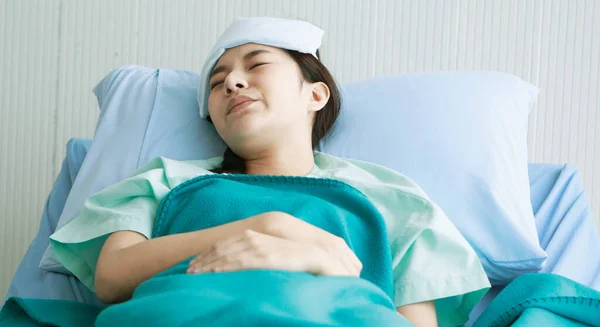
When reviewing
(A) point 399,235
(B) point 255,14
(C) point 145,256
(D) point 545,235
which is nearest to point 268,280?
(C) point 145,256

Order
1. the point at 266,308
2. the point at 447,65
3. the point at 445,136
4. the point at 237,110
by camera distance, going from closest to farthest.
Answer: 1. the point at 266,308
2. the point at 237,110
3. the point at 445,136
4. the point at 447,65

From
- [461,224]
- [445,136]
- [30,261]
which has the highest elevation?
[445,136]

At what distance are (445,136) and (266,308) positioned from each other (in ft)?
2.41

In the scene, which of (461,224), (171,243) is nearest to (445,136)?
(461,224)

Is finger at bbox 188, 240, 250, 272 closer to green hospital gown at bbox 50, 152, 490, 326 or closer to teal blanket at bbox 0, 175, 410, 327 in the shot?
teal blanket at bbox 0, 175, 410, 327

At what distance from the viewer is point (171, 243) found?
113 cm

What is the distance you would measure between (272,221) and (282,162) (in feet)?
1.16

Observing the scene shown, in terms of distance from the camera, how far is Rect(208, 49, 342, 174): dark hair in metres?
1.46

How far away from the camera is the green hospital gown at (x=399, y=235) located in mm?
1220

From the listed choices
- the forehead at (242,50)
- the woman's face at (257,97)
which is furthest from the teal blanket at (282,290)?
the forehead at (242,50)

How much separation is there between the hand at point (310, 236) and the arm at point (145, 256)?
20 millimetres

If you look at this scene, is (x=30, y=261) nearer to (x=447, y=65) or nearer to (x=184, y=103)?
(x=184, y=103)

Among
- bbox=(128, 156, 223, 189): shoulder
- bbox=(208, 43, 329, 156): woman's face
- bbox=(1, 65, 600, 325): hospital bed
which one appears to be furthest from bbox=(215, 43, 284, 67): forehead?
bbox=(1, 65, 600, 325): hospital bed

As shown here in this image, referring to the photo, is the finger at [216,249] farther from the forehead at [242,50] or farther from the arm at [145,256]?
the forehead at [242,50]
